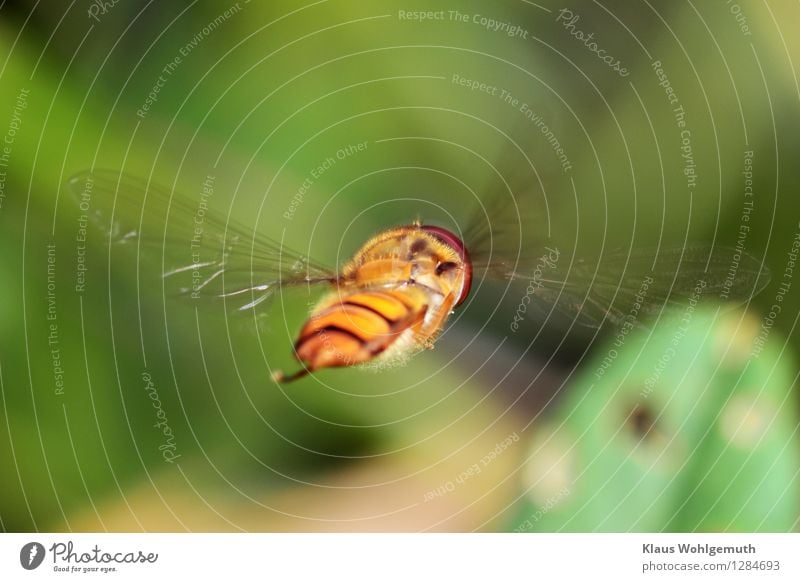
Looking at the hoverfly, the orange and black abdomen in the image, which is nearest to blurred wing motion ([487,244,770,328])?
the hoverfly

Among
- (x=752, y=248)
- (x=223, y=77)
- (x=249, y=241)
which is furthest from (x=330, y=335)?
(x=752, y=248)

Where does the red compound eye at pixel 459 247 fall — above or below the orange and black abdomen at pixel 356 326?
above

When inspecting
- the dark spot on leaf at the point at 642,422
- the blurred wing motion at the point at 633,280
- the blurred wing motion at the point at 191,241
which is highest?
the blurred wing motion at the point at 191,241

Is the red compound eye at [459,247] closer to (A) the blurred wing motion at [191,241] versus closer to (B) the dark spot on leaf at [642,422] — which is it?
(A) the blurred wing motion at [191,241]

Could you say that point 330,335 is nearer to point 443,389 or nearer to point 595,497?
point 443,389

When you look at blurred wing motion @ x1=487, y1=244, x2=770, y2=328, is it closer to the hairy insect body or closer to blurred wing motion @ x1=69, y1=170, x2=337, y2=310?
the hairy insect body

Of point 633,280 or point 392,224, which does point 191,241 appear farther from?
point 633,280

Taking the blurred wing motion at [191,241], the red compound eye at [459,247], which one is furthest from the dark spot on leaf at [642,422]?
the blurred wing motion at [191,241]

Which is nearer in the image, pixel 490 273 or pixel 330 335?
pixel 330 335
